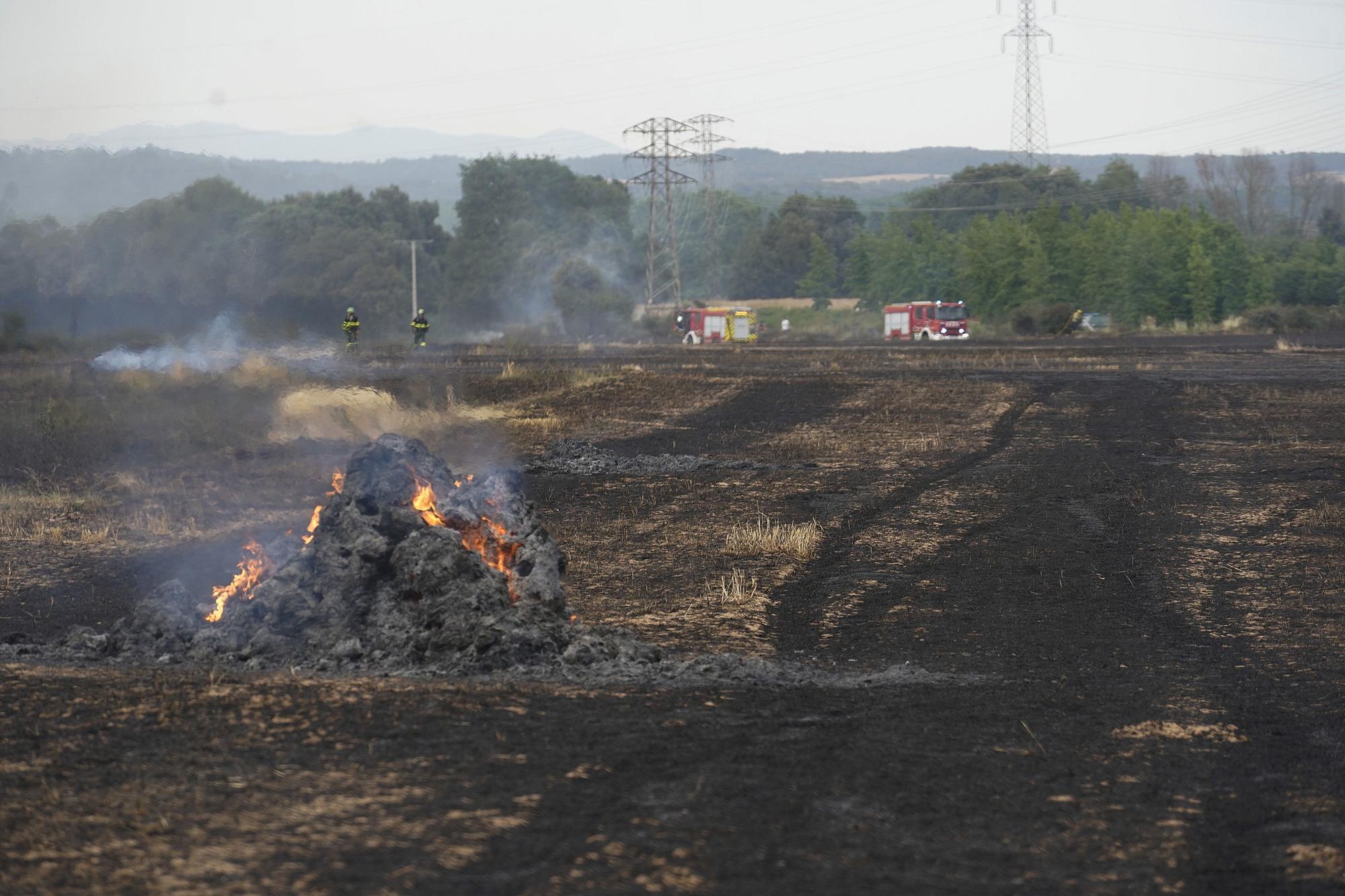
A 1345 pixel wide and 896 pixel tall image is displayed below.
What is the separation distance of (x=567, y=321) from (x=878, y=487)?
69696 millimetres

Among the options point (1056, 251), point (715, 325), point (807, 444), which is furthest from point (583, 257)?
point (807, 444)

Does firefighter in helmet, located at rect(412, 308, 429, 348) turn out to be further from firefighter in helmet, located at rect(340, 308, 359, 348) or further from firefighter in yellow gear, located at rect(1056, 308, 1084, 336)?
firefighter in yellow gear, located at rect(1056, 308, 1084, 336)

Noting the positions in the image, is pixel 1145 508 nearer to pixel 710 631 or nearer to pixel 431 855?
pixel 710 631

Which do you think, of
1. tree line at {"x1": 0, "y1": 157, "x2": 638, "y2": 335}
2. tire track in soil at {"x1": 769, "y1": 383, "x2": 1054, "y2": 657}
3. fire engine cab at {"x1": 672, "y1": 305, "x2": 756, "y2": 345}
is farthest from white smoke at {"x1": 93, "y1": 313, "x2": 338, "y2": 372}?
fire engine cab at {"x1": 672, "y1": 305, "x2": 756, "y2": 345}

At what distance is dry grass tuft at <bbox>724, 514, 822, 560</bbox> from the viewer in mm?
14742

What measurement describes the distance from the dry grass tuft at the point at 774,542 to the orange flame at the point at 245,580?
5.49m

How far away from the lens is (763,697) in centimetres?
883

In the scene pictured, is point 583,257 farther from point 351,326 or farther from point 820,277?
point 351,326

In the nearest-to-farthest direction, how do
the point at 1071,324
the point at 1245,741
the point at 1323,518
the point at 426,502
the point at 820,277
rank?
the point at 1245,741 → the point at 426,502 → the point at 1323,518 → the point at 1071,324 → the point at 820,277

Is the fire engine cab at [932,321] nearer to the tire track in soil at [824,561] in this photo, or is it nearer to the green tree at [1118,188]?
the tire track in soil at [824,561]

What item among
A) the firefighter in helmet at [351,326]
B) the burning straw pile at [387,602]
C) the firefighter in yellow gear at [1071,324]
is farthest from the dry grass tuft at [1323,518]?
the firefighter in yellow gear at [1071,324]

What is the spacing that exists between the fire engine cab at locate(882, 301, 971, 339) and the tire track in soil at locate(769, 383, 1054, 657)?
47427 millimetres

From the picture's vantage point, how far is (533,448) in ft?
82.7

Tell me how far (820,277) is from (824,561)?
Answer: 106995mm
